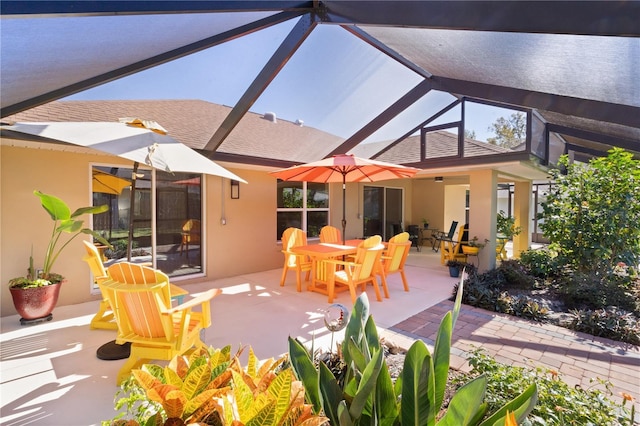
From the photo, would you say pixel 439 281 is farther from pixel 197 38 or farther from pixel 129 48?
pixel 129 48

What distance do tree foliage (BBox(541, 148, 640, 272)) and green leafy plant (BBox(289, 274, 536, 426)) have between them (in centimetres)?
557

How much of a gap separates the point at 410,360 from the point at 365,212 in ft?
31.0

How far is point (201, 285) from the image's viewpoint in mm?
6301

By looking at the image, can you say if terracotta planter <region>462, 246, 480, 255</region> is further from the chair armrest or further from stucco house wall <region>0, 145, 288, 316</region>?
the chair armrest

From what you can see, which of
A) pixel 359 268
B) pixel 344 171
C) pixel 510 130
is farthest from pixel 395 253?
pixel 510 130

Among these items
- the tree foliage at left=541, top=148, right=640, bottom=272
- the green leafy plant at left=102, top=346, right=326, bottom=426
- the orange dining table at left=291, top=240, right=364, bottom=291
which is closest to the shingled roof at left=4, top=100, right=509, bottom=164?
the tree foliage at left=541, top=148, right=640, bottom=272

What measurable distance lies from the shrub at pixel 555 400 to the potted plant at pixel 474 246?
5.43 metres

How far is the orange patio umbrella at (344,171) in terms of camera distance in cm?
507

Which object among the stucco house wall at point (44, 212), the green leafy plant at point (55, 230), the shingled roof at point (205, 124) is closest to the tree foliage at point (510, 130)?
the shingled roof at point (205, 124)

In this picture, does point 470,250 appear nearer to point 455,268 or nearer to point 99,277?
point 455,268

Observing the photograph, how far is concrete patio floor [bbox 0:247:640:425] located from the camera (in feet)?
8.43

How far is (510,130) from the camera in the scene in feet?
20.6

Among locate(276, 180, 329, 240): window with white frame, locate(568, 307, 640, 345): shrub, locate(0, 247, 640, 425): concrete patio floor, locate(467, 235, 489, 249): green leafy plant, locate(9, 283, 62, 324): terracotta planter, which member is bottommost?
locate(0, 247, 640, 425): concrete patio floor

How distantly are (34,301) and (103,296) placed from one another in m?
1.56
